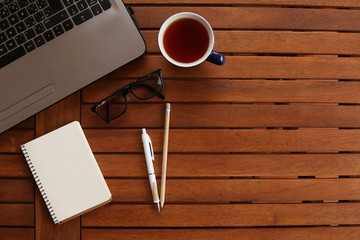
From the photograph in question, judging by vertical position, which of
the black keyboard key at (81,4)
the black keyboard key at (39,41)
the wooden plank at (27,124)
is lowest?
the wooden plank at (27,124)

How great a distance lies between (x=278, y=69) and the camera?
2.85 ft

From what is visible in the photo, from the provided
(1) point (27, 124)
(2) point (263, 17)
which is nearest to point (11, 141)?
(1) point (27, 124)

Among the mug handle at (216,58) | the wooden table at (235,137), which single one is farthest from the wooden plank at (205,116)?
the mug handle at (216,58)

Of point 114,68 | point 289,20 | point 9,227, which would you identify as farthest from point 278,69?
point 9,227

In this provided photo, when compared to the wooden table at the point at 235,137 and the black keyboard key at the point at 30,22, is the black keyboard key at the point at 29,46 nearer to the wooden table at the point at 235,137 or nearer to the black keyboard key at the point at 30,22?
the black keyboard key at the point at 30,22

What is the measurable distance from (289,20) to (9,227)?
784mm

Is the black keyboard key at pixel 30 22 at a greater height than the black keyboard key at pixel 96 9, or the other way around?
the black keyboard key at pixel 96 9

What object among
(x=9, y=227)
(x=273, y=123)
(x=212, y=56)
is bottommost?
(x=9, y=227)

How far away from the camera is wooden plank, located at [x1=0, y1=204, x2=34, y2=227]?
836 mm

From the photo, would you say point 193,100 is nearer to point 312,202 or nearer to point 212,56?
point 212,56

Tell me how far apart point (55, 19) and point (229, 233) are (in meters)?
0.59

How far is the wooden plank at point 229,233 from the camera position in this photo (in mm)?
837

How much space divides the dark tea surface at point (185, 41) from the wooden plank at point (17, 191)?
0.43 metres

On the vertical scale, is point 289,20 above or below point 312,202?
above
